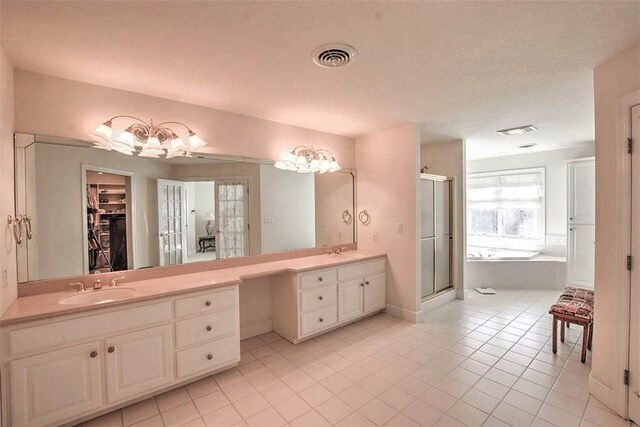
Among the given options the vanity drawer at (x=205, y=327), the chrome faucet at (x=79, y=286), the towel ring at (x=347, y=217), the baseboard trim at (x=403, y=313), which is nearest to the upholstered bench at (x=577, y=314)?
the baseboard trim at (x=403, y=313)

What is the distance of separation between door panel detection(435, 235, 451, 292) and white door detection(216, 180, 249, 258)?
2733 millimetres

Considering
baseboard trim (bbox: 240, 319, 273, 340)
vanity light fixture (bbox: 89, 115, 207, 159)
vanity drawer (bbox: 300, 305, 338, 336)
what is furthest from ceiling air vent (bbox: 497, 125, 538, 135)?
baseboard trim (bbox: 240, 319, 273, 340)

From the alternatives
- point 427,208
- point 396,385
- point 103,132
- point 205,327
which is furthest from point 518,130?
point 103,132

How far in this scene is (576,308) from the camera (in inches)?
105

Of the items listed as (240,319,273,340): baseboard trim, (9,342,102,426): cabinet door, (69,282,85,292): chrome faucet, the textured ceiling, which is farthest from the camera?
(240,319,273,340): baseboard trim

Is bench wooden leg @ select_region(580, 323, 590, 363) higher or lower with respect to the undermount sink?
lower

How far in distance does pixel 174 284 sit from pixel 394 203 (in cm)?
262

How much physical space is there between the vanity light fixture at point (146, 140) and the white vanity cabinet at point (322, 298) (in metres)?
1.61

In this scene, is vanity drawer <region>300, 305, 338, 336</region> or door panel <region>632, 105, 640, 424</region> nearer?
door panel <region>632, 105, 640, 424</region>

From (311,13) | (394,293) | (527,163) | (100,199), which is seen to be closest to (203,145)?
(100,199)

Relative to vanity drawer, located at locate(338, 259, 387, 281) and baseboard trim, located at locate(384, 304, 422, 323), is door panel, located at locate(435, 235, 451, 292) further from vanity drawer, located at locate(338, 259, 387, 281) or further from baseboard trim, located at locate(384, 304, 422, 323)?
vanity drawer, located at locate(338, 259, 387, 281)

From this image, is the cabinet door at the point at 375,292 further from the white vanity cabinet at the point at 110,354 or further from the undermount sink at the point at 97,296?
the undermount sink at the point at 97,296

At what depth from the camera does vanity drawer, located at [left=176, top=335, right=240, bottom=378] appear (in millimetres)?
2217

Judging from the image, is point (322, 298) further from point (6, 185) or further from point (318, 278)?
→ point (6, 185)
